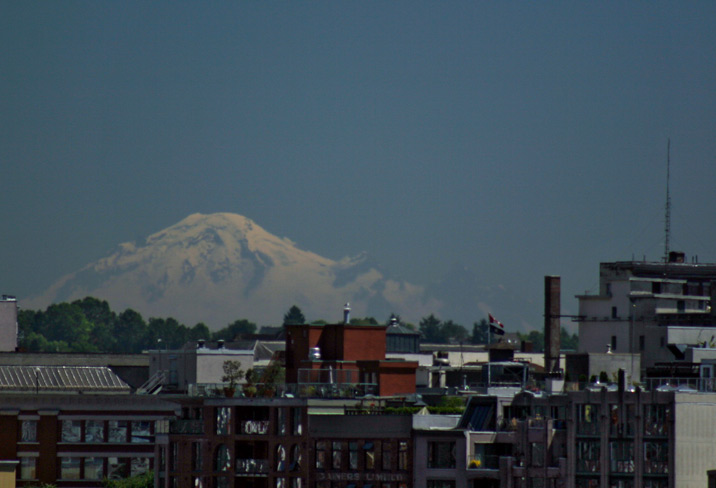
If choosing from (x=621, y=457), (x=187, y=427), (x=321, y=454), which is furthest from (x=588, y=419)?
(x=187, y=427)

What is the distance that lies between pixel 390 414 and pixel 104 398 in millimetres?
35723

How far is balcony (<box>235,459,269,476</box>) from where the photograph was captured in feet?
409

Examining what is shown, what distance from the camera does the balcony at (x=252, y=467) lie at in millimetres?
124562

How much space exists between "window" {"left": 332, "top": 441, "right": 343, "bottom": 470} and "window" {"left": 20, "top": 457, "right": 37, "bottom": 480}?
3491 centimetres

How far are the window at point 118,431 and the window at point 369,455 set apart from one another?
33668 millimetres

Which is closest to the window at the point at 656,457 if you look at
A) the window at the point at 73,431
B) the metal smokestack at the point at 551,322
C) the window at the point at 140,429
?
the window at the point at 140,429

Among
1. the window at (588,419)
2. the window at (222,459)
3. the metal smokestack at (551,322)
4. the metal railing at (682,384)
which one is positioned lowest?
the window at (222,459)

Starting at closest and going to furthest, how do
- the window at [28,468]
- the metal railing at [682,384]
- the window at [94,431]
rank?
the metal railing at [682,384], the window at [28,468], the window at [94,431]

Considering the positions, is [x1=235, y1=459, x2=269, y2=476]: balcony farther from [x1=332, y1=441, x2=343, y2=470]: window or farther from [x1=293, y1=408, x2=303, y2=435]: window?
[x1=332, y1=441, x2=343, y2=470]: window

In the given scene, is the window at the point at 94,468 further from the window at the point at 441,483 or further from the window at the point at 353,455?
the window at the point at 441,483

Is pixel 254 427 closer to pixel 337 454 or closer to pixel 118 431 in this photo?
pixel 337 454

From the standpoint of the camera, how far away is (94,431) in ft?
477

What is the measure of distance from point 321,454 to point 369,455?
3.85 metres

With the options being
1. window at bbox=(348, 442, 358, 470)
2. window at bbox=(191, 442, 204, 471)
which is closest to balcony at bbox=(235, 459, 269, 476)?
window at bbox=(191, 442, 204, 471)
